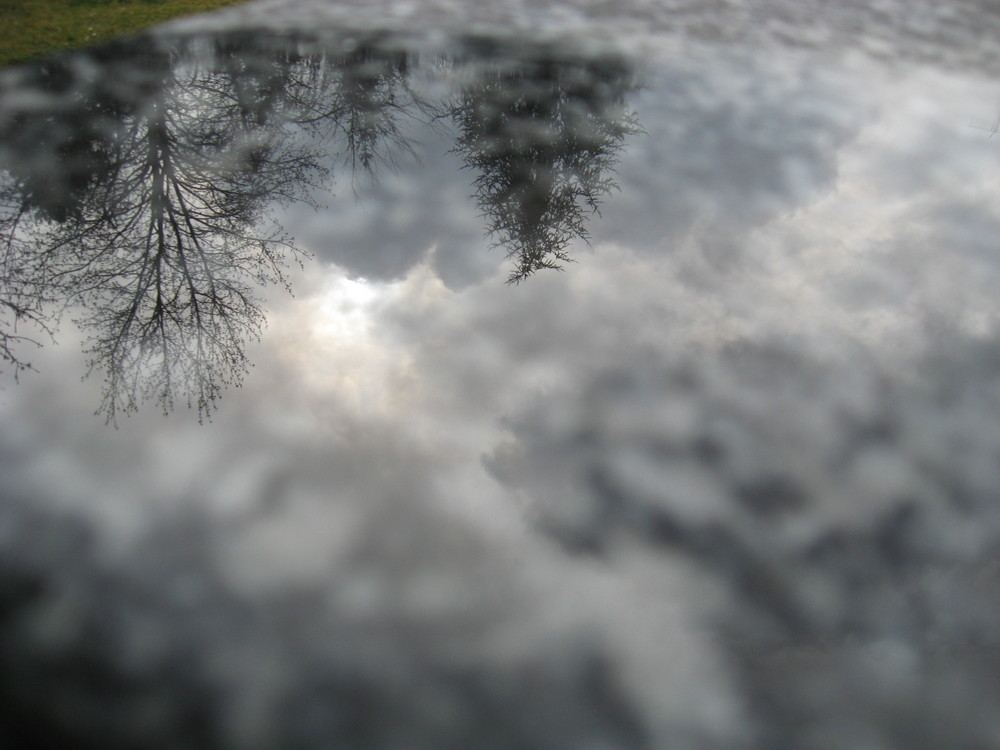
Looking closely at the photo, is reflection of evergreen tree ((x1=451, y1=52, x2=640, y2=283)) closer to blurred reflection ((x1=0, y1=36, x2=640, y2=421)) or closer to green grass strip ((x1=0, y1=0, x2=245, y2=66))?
blurred reflection ((x1=0, y1=36, x2=640, y2=421))

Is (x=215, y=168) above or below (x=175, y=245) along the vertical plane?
above

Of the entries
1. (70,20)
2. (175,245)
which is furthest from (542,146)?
(70,20)

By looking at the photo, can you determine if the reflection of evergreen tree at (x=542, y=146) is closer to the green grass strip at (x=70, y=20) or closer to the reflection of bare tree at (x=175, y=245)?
the reflection of bare tree at (x=175, y=245)

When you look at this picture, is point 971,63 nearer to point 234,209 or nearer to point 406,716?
point 234,209

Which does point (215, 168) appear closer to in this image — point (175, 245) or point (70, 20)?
point (175, 245)

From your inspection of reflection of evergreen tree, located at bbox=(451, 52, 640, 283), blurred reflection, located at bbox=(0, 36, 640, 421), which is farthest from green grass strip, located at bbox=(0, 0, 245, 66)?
reflection of evergreen tree, located at bbox=(451, 52, 640, 283)

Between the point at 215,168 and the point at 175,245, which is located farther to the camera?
the point at 215,168
